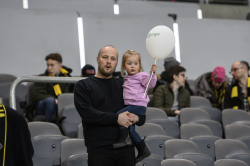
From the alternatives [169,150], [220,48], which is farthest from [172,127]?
[220,48]

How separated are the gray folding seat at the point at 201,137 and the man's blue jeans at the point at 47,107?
138 cm

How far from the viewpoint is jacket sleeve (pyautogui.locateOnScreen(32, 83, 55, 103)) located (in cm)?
393

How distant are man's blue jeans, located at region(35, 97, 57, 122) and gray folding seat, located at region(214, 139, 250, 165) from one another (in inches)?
67.4

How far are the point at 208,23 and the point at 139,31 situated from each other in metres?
1.44

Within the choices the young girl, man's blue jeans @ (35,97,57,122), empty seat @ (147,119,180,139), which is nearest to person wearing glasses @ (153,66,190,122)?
empty seat @ (147,119,180,139)

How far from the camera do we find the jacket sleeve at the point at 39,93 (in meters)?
3.93

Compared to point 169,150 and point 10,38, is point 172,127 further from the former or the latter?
point 10,38

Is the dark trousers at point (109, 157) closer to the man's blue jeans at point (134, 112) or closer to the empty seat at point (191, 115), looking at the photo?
the man's blue jeans at point (134, 112)

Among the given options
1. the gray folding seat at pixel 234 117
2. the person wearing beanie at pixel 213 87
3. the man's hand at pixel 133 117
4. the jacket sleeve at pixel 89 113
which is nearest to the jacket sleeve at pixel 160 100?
the gray folding seat at pixel 234 117

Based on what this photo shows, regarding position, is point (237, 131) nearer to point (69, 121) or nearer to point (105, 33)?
point (69, 121)

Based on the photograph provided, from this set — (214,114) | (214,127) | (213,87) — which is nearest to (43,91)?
(214,127)

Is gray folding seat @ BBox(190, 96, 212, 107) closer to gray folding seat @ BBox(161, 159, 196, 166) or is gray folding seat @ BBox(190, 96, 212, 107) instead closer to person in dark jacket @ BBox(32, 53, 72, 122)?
person in dark jacket @ BBox(32, 53, 72, 122)

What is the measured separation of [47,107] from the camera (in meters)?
3.74

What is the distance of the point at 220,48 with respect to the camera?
22.4 ft
